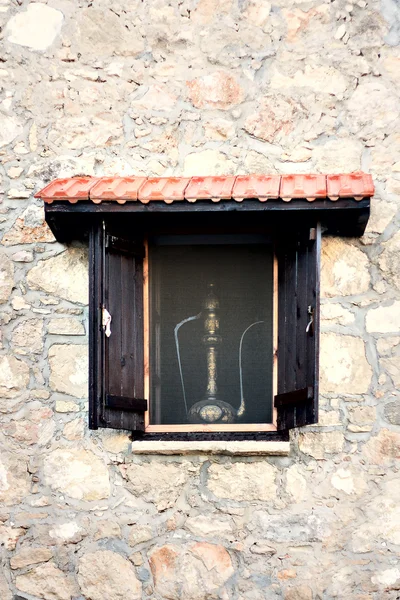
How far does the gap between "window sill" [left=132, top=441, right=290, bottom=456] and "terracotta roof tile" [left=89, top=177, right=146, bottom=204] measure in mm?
1382

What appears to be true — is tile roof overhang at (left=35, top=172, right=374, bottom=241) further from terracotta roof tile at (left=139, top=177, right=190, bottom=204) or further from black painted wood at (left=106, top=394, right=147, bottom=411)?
black painted wood at (left=106, top=394, right=147, bottom=411)

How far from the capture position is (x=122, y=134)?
165 inches

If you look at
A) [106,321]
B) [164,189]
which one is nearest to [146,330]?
[106,321]

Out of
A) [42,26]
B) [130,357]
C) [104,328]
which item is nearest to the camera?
[104,328]

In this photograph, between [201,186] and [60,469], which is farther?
[60,469]

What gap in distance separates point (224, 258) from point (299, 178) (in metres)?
0.68

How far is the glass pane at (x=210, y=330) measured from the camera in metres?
4.17

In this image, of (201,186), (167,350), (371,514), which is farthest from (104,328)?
(371,514)

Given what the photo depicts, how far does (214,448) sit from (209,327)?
0.72 m

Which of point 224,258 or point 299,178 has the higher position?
point 299,178

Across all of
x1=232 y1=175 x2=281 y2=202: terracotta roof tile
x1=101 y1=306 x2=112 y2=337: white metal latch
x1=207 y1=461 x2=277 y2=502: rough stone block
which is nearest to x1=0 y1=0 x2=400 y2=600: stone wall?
x1=207 y1=461 x2=277 y2=502: rough stone block

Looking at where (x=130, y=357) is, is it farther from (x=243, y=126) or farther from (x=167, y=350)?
(x=243, y=126)

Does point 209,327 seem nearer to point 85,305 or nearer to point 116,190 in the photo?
point 85,305

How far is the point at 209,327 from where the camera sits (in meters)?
4.20
